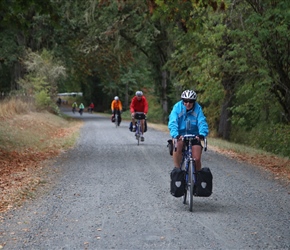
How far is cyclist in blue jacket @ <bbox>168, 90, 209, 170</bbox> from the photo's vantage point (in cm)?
919

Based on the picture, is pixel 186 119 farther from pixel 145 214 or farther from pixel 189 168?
pixel 145 214

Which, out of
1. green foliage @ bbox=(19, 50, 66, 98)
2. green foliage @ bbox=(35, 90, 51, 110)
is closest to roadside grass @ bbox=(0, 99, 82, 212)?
green foliage @ bbox=(35, 90, 51, 110)

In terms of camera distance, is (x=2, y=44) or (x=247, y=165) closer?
(x=247, y=165)

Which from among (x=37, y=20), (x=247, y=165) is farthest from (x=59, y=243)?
(x=37, y=20)

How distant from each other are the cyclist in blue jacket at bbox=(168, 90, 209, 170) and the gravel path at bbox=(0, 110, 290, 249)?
3.15ft

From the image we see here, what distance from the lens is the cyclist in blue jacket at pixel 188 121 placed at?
919 centimetres

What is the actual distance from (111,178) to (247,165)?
4.85 meters

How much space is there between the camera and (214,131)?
3253cm

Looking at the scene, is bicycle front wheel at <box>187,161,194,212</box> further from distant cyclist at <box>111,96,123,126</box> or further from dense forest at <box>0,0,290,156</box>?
distant cyclist at <box>111,96,123,126</box>

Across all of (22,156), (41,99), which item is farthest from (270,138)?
(41,99)

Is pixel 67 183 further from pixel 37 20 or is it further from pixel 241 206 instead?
pixel 37 20

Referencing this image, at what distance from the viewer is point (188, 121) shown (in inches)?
368

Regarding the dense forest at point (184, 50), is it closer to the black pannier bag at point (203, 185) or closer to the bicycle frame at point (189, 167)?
the bicycle frame at point (189, 167)

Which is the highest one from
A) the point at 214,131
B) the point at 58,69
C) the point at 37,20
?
the point at 37,20
